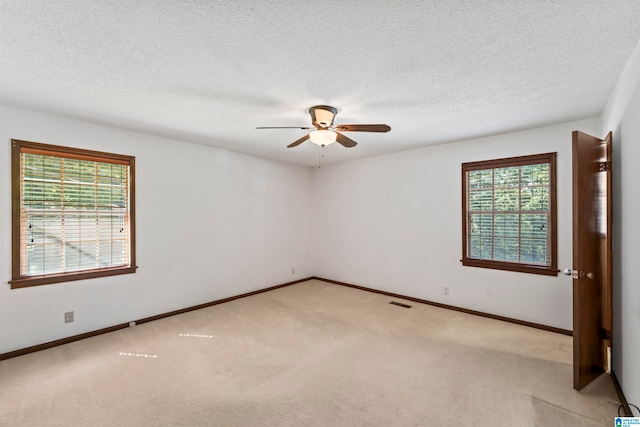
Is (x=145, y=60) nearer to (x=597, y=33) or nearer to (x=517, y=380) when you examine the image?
(x=597, y=33)

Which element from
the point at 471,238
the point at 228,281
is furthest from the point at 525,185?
the point at 228,281

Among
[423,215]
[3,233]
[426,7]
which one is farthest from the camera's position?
[423,215]

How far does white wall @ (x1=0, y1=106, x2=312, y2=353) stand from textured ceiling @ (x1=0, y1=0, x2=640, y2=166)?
0.48 meters

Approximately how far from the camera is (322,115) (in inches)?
111

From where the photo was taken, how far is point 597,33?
5.69ft

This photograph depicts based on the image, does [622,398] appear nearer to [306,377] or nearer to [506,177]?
[306,377]

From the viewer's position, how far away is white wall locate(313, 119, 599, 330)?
11.5ft

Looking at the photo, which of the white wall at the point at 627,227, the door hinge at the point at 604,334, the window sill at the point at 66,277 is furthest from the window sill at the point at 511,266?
the window sill at the point at 66,277

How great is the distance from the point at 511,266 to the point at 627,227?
1.81 metres

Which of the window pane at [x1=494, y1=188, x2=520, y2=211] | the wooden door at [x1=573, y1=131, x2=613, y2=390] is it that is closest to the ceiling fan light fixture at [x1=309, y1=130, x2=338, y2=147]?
the wooden door at [x1=573, y1=131, x2=613, y2=390]

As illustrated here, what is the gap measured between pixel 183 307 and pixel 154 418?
2336 millimetres

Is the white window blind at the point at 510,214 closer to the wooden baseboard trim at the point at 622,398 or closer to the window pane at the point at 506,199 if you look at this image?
the window pane at the point at 506,199

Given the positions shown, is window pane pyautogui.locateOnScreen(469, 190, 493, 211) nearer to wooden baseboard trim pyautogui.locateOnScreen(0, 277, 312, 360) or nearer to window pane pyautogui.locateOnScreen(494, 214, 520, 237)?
window pane pyautogui.locateOnScreen(494, 214, 520, 237)

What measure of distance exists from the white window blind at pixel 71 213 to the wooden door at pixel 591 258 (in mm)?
4645
